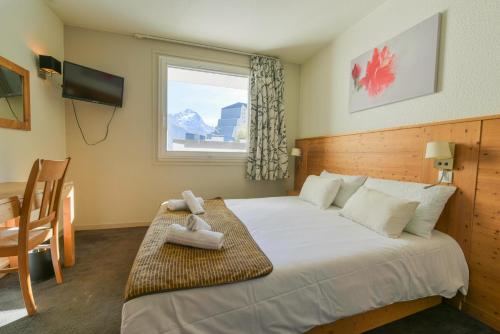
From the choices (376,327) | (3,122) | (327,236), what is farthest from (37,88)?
(376,327)

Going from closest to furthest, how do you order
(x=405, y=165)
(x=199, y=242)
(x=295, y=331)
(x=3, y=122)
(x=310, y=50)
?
(x=295, y=331)
(x=199, y=242)
(x=3, y=122)
(x=405, y=165)
(x=310, y=50)

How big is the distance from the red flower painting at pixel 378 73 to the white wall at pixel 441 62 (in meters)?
0.16

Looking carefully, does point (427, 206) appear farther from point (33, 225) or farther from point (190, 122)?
point (190, 122)

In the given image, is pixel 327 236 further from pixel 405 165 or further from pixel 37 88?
pixel 37 88

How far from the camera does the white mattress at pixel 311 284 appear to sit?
0.91 m

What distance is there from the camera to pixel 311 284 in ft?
3.66

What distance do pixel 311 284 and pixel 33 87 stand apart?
3.07 m

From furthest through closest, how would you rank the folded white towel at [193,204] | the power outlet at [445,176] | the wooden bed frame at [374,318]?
1. the folded white towel at [193,204]
2. the power outlet at [445,176]
3. the wooden bed frame at [374,318]

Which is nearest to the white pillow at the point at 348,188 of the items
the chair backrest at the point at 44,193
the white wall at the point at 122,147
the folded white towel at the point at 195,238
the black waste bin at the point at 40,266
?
the folded white towel at the point at 195,238

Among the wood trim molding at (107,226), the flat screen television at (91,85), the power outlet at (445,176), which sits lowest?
the wood trim molding at (107,226)

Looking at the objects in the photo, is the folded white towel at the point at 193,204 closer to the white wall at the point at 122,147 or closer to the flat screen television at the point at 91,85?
the white wall at the point at 122,147

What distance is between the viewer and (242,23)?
2.63 meters

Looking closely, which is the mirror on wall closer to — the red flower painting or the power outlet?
the red flower painting

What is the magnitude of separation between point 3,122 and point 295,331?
2.62 metres
